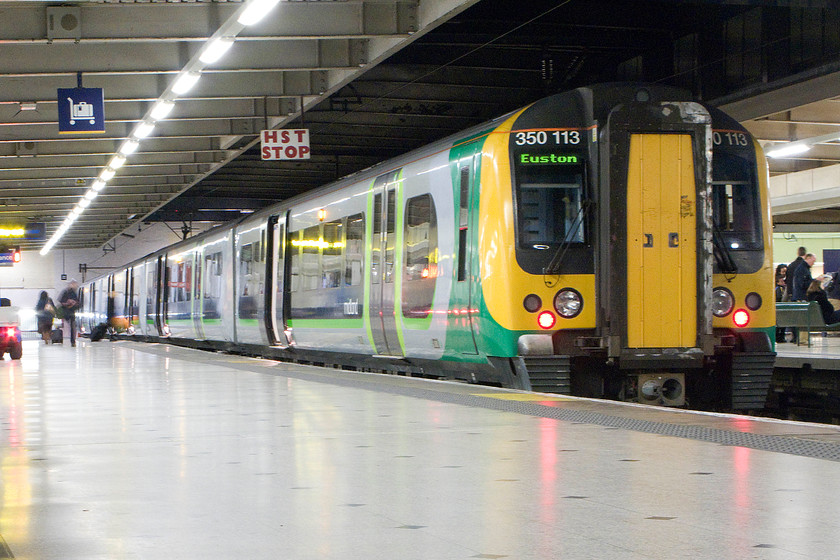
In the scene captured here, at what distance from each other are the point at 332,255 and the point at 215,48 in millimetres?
3511

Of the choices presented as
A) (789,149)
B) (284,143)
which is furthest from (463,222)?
(789,149)

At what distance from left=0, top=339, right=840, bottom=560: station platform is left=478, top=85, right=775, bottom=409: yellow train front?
3.87 ft

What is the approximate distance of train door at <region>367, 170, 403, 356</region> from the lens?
517 inches

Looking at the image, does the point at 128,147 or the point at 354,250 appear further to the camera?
the point at 128,147

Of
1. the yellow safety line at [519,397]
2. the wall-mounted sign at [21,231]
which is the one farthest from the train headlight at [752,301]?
the wall-mounted sign at [21,231]

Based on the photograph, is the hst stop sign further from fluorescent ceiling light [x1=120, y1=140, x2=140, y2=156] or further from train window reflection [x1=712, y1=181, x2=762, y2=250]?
train window reflection [x1=712, y1=181, x2=762, y2=250]

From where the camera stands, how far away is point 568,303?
9.90 meters

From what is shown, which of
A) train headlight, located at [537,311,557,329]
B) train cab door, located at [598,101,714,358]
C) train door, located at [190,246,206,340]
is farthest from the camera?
train door, located at [190,246,206,340]

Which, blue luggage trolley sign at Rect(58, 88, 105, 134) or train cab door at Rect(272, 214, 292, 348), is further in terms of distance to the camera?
train cab door at Rect(272, 214, 292, 348)

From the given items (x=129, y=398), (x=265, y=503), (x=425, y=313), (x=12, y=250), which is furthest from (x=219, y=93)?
(x=12, y=250)

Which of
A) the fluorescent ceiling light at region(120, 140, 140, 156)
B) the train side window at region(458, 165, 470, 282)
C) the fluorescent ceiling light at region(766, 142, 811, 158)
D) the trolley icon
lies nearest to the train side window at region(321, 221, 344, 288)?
the trolley icon

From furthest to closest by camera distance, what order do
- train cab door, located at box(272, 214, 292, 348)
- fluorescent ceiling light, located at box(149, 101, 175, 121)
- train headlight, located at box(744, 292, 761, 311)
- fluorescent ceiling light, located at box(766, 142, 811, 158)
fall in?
fluorescent ceiling light, located at box(766, 142, 811, 158)
train cab door, located at box(272, 214, 292, 348)
fluorescent ceiling light, located at box(149, 101, 175, 121)
train headlight, located at box(744, 292, 761, 311)

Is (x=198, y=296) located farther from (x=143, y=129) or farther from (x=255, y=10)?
(x=255, y=10)

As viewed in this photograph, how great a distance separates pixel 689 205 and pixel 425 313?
11.1 feet
